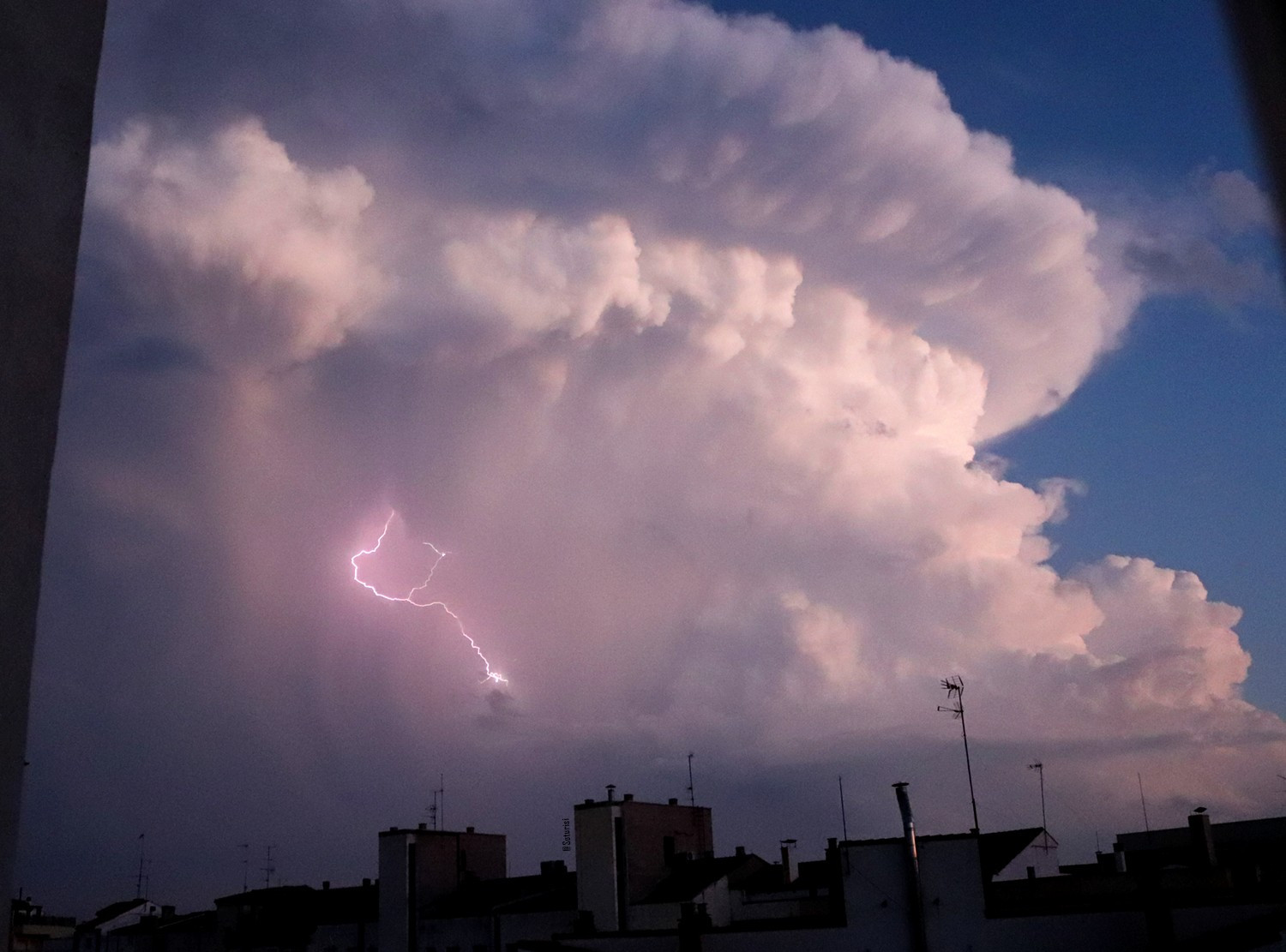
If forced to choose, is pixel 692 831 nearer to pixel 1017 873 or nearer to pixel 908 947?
pixel 1017 873

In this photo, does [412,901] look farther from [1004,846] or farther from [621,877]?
[1004,846]

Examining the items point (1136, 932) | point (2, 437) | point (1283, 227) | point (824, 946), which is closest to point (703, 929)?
point (824, 946)

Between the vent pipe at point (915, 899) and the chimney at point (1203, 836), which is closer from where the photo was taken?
the vent pipe at point (915, 899)

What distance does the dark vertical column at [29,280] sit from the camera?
3.69m

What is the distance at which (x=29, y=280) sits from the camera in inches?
155

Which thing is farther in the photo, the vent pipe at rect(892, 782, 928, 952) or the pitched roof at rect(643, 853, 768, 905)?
the pitched roof at rect(643, 853, 768, 905)

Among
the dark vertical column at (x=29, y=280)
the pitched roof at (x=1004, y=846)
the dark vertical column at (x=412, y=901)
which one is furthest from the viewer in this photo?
the dark vertical column at (x=412, y=901)

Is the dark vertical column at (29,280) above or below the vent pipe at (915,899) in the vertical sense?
above

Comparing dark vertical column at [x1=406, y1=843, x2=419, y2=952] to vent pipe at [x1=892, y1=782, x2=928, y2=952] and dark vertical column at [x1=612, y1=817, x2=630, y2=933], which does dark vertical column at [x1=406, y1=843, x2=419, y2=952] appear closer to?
dark vertical column at [x1=612, y1=817, x2=630, y2=933]

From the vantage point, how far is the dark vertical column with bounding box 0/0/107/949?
3.69 metres

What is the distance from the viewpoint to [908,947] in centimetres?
2653

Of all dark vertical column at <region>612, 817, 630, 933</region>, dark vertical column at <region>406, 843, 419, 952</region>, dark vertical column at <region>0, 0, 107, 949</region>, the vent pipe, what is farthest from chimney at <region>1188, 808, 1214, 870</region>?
dark vertical column at <region>0, 0, 107, 949</region>

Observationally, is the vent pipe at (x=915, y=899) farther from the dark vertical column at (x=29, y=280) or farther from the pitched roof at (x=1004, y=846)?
the dark vertical column at (x=29, y=280)

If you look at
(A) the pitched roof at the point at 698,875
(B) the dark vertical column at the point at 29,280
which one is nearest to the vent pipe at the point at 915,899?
(A) the pitched roof at the point at 698,875
